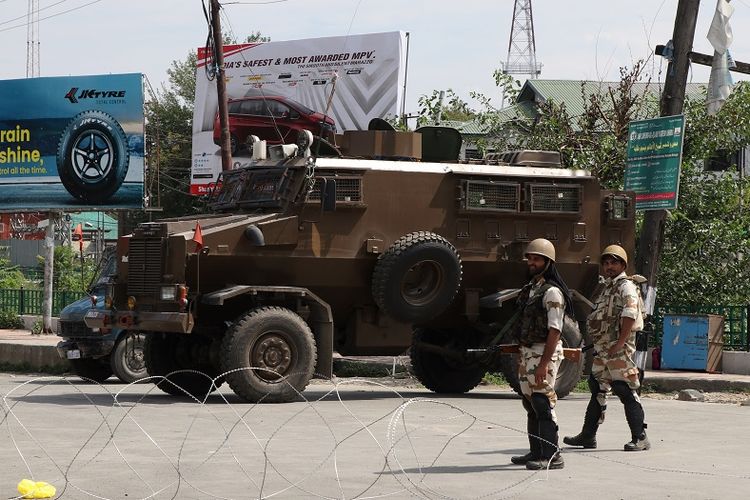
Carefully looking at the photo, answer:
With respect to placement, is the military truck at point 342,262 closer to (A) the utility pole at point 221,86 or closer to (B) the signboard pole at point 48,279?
(A) the utility pole at point 221,86

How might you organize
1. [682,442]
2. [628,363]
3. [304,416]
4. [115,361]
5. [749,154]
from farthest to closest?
[749,154] < [115,361] < [304,416] < [682,442] < [628,363]

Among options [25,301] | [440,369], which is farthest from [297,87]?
[440,369]

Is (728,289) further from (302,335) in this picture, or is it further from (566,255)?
(302,335)

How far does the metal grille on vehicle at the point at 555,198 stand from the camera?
16.5 m

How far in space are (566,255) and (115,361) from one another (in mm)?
6020

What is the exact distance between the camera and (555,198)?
1662 centimetres

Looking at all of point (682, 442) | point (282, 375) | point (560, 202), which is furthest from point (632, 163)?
point (682, 442)

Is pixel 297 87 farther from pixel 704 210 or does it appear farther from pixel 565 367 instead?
pixel 565 367

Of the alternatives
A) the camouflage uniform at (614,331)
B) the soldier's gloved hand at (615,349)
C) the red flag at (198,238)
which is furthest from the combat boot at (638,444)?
the red flag at (198,238)

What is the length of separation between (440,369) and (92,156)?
17169 mm

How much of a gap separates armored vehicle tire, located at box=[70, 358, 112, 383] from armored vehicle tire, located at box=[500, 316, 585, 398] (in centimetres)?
592

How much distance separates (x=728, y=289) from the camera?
22.9 metres

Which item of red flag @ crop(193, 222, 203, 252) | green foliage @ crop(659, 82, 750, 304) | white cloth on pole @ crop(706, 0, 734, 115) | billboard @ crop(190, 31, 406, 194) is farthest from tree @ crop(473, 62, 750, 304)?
red flag @ crop(193, 222, 203, 252)

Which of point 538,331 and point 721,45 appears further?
point 721,45
